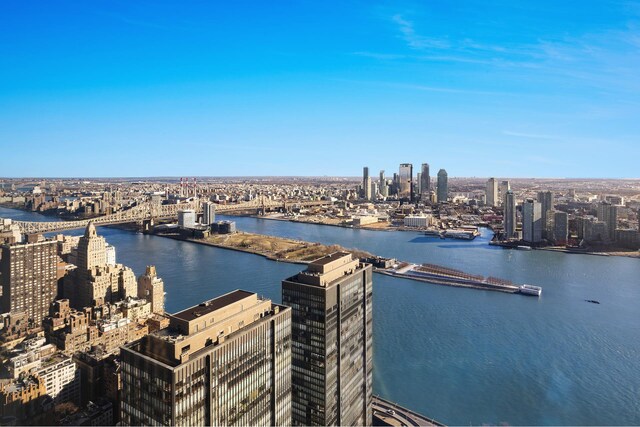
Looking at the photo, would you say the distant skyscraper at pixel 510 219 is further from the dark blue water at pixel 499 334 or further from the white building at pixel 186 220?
the white building at pixel 186 220

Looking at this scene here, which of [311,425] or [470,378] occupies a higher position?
[311,425]

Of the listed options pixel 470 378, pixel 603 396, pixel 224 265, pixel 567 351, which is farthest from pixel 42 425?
pixel 224 265

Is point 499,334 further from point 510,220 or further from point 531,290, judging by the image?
point 510,220

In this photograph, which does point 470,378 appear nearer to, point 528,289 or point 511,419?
point 511,419

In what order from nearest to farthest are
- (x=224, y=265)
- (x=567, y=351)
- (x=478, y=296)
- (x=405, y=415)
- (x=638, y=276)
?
(x=405, y=415), (x=567, y=351), (x=478, y=296), (x=638, y=276), (x=224, y=265)

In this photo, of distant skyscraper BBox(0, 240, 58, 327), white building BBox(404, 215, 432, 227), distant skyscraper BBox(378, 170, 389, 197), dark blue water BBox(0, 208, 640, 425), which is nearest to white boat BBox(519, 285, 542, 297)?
dark blue water BBox(0, 208, 640, 425)
